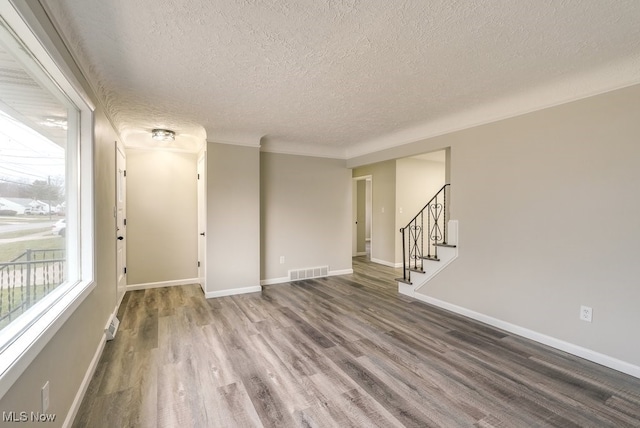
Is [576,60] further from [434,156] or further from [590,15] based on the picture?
[434,156]

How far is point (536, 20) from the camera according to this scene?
5.59ft

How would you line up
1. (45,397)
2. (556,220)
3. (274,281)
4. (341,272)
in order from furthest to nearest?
(341,272) → (274,281) → (556,220) → (45,397)

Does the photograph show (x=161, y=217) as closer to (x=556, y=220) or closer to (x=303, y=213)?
(x=303, y=213)

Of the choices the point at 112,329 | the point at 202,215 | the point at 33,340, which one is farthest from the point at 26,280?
the point at 202,215

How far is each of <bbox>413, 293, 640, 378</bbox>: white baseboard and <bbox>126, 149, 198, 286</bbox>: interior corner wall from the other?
409cm

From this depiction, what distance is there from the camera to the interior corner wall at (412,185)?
608 centimetres

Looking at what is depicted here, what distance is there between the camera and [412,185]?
6.21 meters

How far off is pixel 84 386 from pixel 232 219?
256cm

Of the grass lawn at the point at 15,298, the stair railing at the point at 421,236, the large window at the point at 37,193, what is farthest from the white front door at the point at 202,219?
the stair railing at the point at 421,236

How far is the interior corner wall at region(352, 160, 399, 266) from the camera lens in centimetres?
616

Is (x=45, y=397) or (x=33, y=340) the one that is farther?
(x=45, y=397)

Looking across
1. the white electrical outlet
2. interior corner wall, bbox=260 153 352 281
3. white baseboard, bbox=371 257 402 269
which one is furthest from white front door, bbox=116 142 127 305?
white baseboard, bbox=371 257 402 269

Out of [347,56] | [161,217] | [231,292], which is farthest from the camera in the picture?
[161,217]

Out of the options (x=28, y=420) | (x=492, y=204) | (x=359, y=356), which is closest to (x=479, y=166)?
(x=492, y=204)
